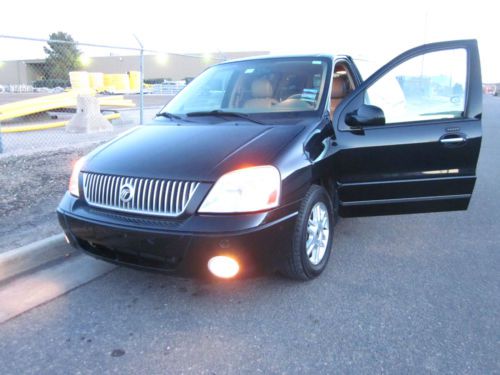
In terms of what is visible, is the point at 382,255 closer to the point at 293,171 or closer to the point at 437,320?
the point at 437,320

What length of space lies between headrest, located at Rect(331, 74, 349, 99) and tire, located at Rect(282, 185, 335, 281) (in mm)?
1321

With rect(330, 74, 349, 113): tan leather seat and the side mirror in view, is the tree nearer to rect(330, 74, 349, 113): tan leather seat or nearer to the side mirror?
rect(330, 74, 349, 113): tan leather seat

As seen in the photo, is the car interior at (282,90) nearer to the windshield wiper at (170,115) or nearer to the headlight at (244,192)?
the windshield wiper at (170,115)

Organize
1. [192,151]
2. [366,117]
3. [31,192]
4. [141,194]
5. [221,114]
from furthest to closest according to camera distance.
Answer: [31,192] → [221,114] → [366,117] → [192,151] → [141,194]

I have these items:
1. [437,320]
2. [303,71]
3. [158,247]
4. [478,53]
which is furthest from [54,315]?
[478,53]

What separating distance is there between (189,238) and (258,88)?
1983 mm

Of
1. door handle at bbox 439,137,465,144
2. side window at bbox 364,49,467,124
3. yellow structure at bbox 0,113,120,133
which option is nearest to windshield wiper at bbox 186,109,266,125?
side window at bbox 364,49,467,124

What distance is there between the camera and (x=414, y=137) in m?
3.51

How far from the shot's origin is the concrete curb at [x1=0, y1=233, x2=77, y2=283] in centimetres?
332

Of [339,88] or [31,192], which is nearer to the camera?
→ [339,88]

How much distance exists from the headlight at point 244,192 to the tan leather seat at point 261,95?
4.21 feet

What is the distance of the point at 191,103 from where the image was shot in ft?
13.5

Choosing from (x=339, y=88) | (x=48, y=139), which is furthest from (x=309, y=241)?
(x=48, y=139)

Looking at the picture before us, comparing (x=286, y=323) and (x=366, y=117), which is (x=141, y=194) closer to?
(x=286, y=323)
